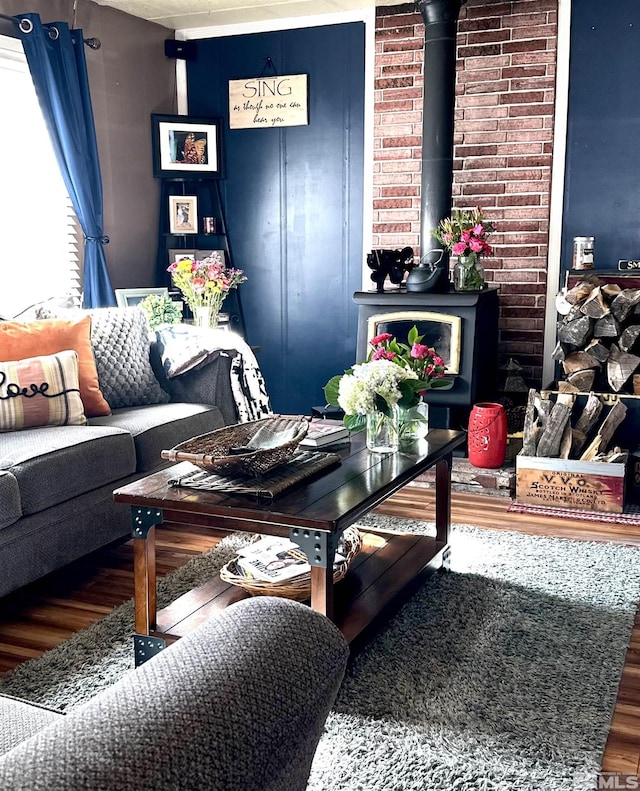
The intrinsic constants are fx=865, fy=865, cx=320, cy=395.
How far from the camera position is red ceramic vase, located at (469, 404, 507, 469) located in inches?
163

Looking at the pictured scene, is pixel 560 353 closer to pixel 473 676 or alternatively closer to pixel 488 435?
pixel 488 435

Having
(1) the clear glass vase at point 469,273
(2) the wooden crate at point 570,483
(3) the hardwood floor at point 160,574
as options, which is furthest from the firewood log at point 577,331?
(3) the hardwood floor at point 160,574

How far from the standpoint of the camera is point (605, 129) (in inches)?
179

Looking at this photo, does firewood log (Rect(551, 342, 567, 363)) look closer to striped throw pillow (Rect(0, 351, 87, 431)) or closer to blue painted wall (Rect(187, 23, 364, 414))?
blue painted wall (Rect(187, 23, 364, 414))

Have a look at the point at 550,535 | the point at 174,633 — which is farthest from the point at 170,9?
the point at 174,633

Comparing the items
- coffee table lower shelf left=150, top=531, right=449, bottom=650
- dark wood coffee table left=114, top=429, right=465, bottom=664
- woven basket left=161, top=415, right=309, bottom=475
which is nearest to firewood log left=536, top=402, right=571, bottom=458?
coffee table lower shelf left=150, top=531, right=449, bottom=650

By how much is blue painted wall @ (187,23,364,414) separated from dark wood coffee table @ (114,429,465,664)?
268 centimetres

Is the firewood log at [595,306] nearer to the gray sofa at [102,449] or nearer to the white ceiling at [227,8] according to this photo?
the gray sofa at [102,449]

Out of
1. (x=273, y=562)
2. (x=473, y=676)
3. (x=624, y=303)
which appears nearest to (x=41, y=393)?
(x=273, y=562)

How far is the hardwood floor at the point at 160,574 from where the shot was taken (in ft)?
7.04

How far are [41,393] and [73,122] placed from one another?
198 centimetres

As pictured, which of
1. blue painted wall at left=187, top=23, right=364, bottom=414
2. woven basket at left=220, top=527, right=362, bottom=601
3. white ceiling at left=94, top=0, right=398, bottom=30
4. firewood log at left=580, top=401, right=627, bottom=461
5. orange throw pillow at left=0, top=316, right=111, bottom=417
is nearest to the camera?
woven basket at left=220, top=527, right=362, bottom=601

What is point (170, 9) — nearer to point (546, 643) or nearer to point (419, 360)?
point (419, 360)

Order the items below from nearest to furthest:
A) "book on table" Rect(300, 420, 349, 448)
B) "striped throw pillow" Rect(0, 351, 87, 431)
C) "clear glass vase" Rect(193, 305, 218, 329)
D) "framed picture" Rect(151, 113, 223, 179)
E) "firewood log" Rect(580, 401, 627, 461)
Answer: "book on table" Rect(300, 420, 349, 448) < "striped throw pillow" Rect(0, 351, 87, 431) < "firewood log" Rect(580, 401, 627, 461) < "clear glass vase" Rect(193, 305, 218, 329) < "framed picture" Rect(151, 113, 223, 179)
